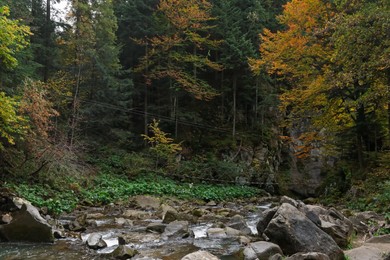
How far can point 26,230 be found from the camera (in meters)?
8.05

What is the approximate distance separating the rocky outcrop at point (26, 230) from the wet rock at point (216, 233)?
13.3ft

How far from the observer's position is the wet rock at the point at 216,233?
29.9 ft

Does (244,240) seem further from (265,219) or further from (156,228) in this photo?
(156,228)

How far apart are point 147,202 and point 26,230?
8.19 meters

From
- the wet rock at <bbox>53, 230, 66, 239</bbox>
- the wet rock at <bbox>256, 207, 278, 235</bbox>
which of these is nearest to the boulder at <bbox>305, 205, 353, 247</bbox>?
the wet rock at <bbox>256, 207, 278, 235</bbox>

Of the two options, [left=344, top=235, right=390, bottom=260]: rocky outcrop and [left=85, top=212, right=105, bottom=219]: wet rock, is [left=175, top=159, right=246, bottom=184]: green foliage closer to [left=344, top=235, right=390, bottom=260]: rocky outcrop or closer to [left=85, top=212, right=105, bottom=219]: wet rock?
[left=85, top=212, right=105, bottom=219]: wet rock

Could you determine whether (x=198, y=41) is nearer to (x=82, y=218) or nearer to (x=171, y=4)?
(x=171, y=4)

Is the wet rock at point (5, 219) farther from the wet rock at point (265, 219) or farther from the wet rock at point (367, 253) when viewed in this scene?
the wet rock at point (367, 253)

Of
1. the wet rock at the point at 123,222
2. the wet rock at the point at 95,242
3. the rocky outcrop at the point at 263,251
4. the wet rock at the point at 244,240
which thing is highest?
the rocky outcrop at the point at 263,251

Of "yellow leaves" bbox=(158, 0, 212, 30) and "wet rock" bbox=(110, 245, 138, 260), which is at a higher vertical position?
"yellow leaves" bbox=(158, 0, 212, 30)

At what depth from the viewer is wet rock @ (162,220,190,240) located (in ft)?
29.4

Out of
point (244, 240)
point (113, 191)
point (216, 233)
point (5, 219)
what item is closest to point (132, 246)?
point (216, 233)

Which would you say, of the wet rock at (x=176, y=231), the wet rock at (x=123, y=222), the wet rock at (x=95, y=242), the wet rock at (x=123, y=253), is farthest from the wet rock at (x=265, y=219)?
the wet rock at (x=123, y=222)

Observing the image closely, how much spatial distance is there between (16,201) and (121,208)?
5.46 meters
